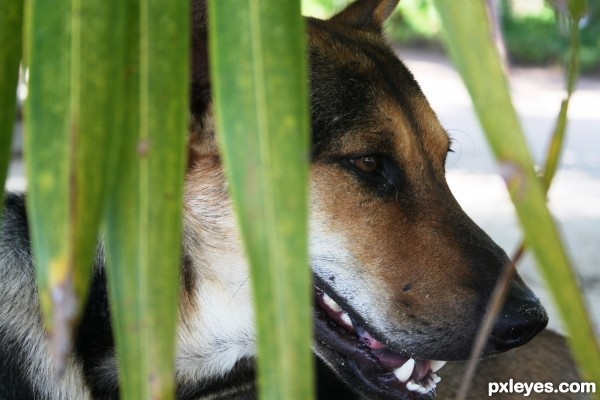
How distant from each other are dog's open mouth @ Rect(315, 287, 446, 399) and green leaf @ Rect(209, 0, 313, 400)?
1205 mm

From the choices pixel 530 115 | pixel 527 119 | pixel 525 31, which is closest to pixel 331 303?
pixel 527 119

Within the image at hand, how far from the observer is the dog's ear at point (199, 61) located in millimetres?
1753

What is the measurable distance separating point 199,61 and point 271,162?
49.2 inches

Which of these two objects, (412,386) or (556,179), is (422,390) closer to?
(412,386)

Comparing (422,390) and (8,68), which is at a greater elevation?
(8,68)

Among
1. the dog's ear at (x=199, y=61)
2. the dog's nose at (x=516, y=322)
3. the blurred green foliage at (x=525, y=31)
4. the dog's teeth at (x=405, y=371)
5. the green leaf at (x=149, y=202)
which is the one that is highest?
the blurred green foliage at (x=525, y=31)

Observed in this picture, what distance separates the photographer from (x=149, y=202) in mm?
734

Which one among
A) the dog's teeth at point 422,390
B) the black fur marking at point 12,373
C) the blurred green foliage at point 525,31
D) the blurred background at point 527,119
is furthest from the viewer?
the blurred green foliage at point 525,31

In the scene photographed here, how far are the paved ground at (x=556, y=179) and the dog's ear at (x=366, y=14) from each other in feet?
1.46

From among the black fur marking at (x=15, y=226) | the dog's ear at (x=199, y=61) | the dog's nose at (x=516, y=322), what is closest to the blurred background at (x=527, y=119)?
the dog's nose at (x=516, y=322)

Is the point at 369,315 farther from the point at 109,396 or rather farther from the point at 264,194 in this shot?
the point at 264,194

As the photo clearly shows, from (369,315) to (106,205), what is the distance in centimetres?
113

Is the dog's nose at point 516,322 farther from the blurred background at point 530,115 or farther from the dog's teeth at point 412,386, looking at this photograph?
the dog's teeth at point 412,386

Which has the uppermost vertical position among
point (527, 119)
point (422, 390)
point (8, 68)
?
point (527, 119)
